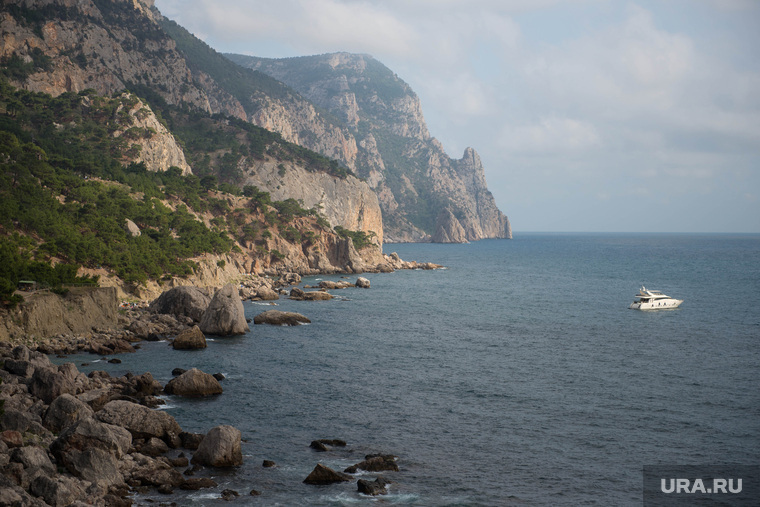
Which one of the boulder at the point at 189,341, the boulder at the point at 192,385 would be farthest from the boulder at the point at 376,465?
the boulder at the point at 189,341

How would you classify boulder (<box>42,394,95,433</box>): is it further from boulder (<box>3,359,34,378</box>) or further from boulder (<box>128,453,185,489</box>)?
boulder (<box>3,359,34,378</box>)

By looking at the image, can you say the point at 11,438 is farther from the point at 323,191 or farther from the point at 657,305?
the point at 323,191

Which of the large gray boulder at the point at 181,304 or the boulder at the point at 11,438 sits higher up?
the large gray boulder at the point at 181,304

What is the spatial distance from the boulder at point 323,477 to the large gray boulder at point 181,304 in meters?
41.3

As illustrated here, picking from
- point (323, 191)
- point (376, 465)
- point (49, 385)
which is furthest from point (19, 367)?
point (323, 191)

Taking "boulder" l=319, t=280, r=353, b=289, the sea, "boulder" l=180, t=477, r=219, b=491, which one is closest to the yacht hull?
the sea

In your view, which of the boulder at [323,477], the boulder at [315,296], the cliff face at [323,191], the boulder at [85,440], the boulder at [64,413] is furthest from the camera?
the cliff face at [323,191]

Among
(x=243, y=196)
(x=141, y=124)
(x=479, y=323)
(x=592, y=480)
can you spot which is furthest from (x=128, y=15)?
(x=592, y=480)

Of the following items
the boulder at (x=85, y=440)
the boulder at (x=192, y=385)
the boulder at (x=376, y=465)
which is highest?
the boulder at (x=85, y=440)

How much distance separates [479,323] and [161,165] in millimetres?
84772

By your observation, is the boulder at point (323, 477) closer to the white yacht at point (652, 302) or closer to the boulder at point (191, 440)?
the boulder at point (191, 440)

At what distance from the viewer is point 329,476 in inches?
1005

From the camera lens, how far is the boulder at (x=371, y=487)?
24234 millimetres

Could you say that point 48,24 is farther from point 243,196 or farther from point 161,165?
point 243,196
